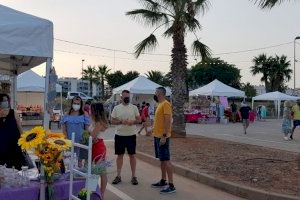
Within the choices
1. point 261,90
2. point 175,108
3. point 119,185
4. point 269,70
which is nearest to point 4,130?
point 119,185

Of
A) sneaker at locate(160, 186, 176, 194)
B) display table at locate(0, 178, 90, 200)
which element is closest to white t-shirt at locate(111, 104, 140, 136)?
sneaker at locate(160, 186, 176, 194)

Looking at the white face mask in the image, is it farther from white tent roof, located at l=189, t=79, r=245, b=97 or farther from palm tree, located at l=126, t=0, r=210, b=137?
white tent roof, located at l=189, t=79, r=245, b=97

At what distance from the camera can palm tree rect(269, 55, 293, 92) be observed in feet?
244

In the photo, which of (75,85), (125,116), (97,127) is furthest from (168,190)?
(75,85)

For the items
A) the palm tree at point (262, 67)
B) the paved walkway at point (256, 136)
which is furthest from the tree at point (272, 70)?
the paved walkway at point (256, 136)

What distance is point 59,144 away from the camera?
493 cm

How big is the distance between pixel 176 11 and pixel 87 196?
14.6 m

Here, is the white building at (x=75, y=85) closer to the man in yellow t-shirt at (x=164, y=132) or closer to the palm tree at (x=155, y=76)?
the palm tree at (x=155, y=76)

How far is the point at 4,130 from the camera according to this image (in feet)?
19.0

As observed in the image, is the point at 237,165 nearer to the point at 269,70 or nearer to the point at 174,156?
the point at 174,156

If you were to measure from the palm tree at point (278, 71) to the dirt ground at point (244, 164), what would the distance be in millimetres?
61265

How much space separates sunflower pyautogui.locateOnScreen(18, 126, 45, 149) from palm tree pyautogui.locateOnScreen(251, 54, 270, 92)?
72965 mm

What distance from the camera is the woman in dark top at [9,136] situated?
578cm

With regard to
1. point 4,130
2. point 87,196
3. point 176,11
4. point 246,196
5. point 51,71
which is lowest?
point 246,196
